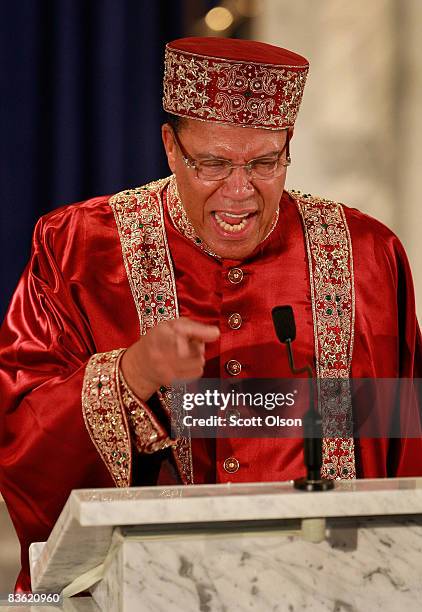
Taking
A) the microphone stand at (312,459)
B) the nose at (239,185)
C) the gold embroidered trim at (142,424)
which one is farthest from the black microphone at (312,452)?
the nose at (239,185)

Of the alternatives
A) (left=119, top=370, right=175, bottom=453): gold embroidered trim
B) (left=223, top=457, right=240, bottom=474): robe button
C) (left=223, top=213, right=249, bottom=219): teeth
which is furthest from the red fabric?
(left=223, top=457, right=240, bottom=474): robe button

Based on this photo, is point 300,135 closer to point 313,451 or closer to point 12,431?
point 12,431

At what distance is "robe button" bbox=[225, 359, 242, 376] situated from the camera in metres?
2.67

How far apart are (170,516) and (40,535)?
94 cm

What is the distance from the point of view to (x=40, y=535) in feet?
8.48

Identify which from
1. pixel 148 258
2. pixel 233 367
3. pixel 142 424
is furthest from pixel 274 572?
pixel 148 258

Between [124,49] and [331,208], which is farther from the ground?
[124,49]

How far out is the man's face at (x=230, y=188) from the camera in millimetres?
2572

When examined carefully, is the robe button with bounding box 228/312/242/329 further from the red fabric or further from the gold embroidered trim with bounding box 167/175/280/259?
the red fabric

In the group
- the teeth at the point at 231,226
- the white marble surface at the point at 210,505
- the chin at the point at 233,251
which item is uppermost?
the teeth at the point at 231,226

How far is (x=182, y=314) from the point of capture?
2.75 metres

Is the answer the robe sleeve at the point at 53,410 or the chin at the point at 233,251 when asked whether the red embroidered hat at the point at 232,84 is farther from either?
the robe sleeve at the point at 53,410

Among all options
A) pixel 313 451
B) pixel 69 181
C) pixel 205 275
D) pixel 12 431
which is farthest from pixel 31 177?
pixel 313 451

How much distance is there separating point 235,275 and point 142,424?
548mm
